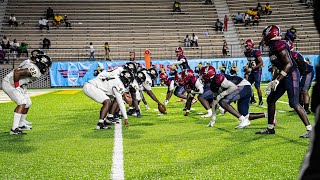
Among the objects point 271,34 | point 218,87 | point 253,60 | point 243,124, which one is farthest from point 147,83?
point 271,34

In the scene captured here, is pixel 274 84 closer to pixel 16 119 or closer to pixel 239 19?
pixel 16 119

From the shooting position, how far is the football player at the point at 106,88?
30.2ft

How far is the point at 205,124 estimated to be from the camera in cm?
1007

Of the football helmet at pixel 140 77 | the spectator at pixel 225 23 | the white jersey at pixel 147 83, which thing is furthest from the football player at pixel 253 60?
the spectator at pixel 225 23

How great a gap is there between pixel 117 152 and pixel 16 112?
10.4ft

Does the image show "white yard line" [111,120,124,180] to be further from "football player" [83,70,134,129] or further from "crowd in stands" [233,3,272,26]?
"crowd in stands" [233,3,272,26]

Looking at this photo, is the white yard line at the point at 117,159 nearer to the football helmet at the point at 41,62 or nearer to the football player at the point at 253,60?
the football helmet at the point at 41,62

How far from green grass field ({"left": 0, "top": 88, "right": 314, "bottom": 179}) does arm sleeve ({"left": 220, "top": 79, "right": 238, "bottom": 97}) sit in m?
0.75

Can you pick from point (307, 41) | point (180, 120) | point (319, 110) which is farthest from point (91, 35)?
point (319, 110)

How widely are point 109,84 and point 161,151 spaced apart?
3281 mm

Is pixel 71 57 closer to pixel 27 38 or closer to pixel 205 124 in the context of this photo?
pixel 27 38

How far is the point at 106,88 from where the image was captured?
955 centimetres

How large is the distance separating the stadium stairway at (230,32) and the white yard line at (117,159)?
26.0 meters

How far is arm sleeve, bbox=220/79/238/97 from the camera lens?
9.20m
